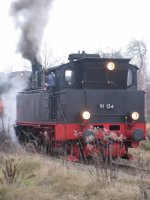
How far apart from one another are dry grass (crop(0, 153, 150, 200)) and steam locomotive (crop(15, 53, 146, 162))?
8.81ft

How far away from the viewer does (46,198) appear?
24.6ft

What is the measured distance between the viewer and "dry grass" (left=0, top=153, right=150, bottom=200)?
7.36 meters

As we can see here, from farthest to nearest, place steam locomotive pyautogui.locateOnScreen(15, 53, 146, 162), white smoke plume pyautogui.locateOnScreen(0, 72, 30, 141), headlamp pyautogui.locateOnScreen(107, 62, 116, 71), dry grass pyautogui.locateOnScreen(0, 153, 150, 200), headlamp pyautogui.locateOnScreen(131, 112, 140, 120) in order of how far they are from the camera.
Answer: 1. white smoke plume pyautogui.locateOnScreen(0, 72, 30, 141)
2. headlamp pyautogui.locateOnScreen(107, 62, 116, 71)
3. headlamp pyautogui.locateOnScreen(131, 112, 140, 120)
4. steam locomotive pyautogui.locateOnScreen(15, 53, 146, 162)
5. dry grass pyautogui.locateOnScreen(0, 153, 150, 200)

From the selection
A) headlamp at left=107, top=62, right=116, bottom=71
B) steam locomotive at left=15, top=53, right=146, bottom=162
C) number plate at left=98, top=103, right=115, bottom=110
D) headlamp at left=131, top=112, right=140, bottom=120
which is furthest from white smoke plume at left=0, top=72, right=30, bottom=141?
headlamp at left=131, top=112, right=140, bottom=120

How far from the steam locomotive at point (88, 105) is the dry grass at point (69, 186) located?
269 cm

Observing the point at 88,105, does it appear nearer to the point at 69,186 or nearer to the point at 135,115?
the point at 135,115

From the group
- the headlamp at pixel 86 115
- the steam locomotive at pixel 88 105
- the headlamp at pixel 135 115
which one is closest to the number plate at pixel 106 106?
the steam locomotive at pixel 88 105

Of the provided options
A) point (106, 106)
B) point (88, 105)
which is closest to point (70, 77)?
point (88, 105)

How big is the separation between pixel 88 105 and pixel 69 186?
16.0 feet

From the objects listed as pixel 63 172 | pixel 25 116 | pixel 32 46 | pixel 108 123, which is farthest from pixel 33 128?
pixel 63 172

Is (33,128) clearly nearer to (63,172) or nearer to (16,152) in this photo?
(16,152)

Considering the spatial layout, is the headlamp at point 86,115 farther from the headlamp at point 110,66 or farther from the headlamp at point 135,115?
the headlamp at point 110,66

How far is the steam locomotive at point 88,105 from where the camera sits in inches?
494

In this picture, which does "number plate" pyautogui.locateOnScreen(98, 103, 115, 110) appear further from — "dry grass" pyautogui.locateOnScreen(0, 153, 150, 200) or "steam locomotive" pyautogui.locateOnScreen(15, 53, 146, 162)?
"dry grass" pyautogui.locateOnScreen(0, 153, 150, 200)
